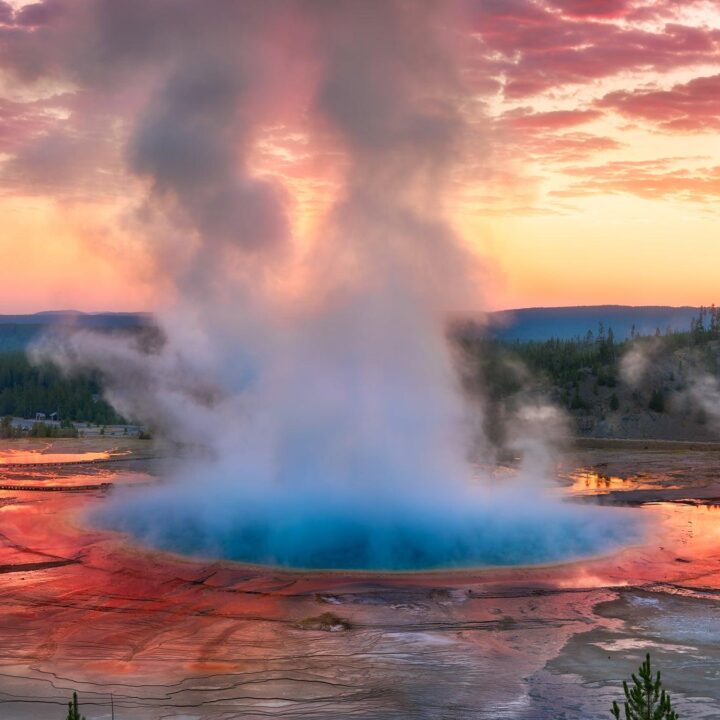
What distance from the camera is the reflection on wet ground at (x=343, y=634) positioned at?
9509mm

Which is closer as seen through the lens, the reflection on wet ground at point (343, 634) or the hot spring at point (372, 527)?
the reflection on wet ground at point (343, 634)

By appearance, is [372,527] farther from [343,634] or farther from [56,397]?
[56,397]

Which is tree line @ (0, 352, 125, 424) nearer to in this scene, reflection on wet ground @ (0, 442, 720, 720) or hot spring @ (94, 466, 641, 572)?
hot spring @ (94, 466, 641, 572)

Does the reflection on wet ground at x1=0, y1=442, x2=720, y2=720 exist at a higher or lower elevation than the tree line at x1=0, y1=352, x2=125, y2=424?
lower

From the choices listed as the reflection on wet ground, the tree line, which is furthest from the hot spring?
the tree line

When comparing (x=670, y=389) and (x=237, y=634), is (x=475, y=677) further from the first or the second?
(x=670, y=389)

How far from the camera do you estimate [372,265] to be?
22.5m

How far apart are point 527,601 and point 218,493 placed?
33.2 ft

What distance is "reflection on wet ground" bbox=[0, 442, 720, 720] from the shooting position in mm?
9509

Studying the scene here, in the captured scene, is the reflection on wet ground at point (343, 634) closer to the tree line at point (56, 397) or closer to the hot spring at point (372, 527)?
the hot spring at point (372, 527)

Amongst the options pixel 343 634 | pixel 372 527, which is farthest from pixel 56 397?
pixel 343 634

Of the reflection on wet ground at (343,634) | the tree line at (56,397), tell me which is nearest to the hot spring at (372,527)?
the reflection on wet ground at (343,634)

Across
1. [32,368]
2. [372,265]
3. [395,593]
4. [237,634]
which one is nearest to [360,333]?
[372,265]

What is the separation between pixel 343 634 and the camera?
38.0 ft
